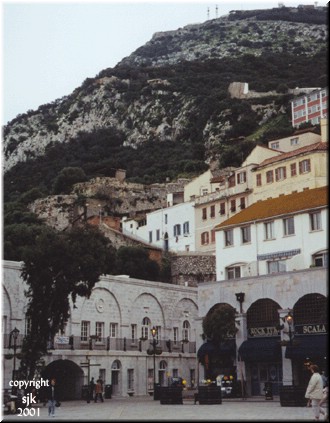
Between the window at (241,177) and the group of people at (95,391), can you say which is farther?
the window at (241,177)

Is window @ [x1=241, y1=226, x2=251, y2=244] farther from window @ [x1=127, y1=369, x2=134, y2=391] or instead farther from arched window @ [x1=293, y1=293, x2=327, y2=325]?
window @ [x1=127, y1=369, x2=134, y2=391]

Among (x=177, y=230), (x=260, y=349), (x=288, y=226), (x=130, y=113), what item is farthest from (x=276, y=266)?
(x=130, y=113)

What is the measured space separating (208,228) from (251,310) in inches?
1214

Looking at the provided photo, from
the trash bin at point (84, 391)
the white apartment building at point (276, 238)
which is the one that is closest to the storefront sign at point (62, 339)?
the trash bin at point (84, 391)

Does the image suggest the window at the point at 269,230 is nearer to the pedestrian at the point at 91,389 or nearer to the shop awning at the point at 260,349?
the shop awning at the point at 260,349

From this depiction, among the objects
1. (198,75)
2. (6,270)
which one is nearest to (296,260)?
(6,270)

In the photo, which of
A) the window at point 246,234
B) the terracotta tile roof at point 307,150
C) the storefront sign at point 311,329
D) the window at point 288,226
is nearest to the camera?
the storefront sign at point 311,329

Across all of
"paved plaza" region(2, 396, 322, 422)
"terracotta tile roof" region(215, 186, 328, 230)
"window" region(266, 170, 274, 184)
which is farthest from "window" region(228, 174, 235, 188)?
"paved plaza" region(2, 396, 322, 422)

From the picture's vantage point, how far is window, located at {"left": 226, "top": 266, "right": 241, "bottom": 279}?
41500mm

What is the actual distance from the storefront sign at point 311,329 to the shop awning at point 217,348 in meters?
4.36

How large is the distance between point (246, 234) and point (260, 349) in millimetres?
8295

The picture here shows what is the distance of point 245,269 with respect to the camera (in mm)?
40719

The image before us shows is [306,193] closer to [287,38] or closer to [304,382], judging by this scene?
[304,382]

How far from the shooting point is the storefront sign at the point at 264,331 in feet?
118
